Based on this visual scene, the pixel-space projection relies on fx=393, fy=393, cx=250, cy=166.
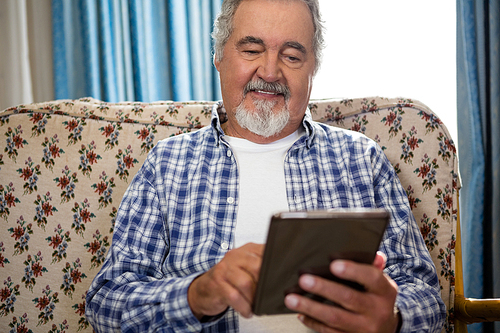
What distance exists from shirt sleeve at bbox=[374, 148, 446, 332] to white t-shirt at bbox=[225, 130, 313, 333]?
0.80 ft

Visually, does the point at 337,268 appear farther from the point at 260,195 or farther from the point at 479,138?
the point at 479,138

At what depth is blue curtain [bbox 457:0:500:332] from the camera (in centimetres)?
171

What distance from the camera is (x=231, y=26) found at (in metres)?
1.20

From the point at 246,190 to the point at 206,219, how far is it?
0.14 metres

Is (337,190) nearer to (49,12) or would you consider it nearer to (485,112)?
(485,112)

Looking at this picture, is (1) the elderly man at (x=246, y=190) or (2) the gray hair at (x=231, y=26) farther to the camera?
(2) the gray hair at (x=231, y=26)

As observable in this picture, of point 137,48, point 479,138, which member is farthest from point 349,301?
point 137,48

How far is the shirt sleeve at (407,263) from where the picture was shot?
0.85m

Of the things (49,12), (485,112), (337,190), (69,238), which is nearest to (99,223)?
(69,238)

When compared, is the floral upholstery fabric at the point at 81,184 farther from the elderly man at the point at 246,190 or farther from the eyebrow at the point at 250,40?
the eyebrow at the point at 250,40

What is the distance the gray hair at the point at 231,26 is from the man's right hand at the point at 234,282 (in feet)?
2.51

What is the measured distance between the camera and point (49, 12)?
215 cm

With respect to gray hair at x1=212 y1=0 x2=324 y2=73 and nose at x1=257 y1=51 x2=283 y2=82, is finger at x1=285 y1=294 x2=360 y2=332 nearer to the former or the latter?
nose at x1=257 y1=51 x2=283 y2=82

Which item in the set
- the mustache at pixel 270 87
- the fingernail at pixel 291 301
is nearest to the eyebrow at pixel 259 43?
the mustache at pixel 270 87
